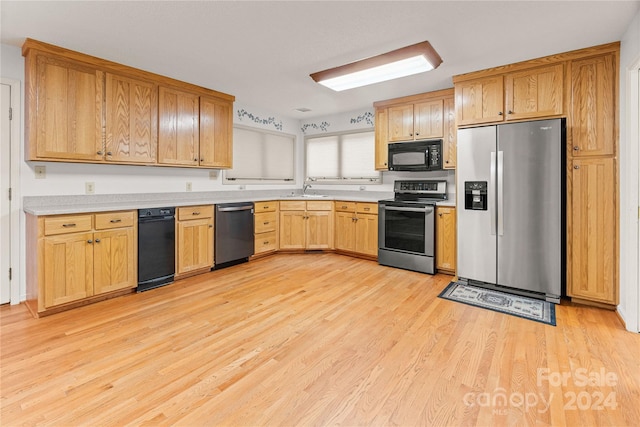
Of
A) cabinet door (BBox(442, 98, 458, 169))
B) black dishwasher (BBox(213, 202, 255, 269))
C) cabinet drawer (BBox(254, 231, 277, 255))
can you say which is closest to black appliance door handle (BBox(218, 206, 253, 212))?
black dishwasher (BBox(213, 202, 255, 269))

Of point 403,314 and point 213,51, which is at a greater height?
point 213,51

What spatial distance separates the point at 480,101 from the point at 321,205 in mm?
2636

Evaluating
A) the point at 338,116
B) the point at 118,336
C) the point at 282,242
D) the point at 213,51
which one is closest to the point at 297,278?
the point at 282,242

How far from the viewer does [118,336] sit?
2.44 meters

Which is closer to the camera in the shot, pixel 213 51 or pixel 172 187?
pixel 213 51

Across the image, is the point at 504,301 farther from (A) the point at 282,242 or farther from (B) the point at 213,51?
(B) the point at 213,51

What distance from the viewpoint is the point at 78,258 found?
2941 millimetres

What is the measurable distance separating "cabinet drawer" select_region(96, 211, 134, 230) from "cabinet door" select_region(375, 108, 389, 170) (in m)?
3.27

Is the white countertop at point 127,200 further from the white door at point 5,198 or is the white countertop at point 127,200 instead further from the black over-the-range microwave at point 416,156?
the black over-the-range microwave at point 416,156

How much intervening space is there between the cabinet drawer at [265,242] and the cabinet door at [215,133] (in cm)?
115

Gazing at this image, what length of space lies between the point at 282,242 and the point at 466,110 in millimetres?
3170

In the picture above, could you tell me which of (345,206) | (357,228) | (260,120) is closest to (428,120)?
(345,206)

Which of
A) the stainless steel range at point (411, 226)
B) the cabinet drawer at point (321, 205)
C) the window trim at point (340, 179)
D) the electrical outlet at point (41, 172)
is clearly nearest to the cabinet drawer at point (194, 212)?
the electrical outlet at point (41, 172)

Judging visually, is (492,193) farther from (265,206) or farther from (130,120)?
(130,120)
